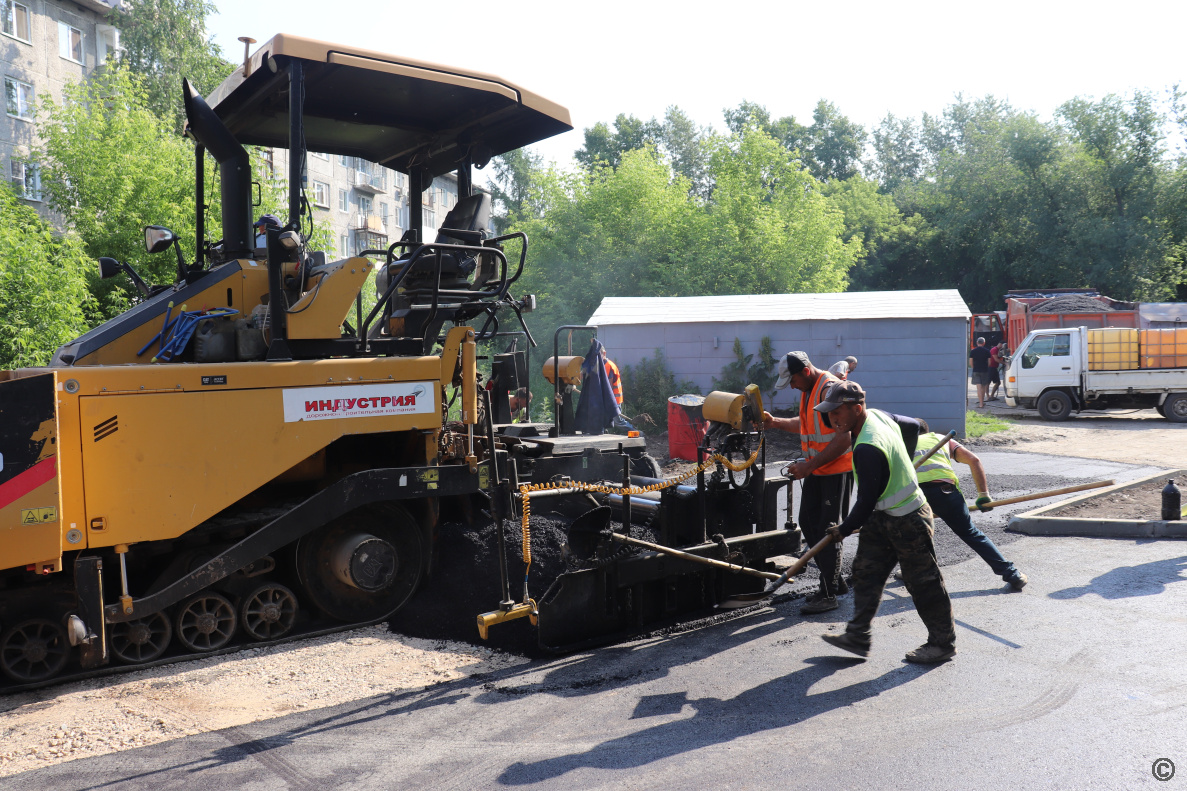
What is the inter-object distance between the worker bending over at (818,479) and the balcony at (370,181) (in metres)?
44.4

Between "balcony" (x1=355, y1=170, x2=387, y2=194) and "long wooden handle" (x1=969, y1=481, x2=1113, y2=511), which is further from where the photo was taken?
"balcony" (x1=355, y1=170, x2=387, y2=194)

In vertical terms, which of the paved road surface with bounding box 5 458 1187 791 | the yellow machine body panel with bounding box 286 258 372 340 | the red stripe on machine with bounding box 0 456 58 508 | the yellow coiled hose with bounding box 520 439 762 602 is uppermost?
the yellow machine body panel with bounding box 286 258 372 340

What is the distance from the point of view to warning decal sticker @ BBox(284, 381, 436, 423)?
182 inches

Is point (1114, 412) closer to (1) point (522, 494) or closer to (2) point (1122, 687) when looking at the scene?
(2) point (1122, 687)

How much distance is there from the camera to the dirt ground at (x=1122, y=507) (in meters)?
7.99

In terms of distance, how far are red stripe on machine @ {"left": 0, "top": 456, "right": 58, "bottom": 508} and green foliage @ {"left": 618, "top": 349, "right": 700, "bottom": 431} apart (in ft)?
41.7

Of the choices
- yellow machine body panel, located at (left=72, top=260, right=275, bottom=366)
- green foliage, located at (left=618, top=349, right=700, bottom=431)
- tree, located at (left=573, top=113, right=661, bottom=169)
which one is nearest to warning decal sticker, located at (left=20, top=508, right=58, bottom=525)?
yellow machine body panel, located at (left=72, top=260, right=275, bottom=366)

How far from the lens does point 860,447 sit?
455 centimetres

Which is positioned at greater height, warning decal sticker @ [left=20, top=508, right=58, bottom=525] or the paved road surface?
warning decal sticker @ [left=20, top=508, right=58, bottom=525]

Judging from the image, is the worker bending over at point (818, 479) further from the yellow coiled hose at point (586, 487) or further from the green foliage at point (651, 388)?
the green foliage at point (651, 388)

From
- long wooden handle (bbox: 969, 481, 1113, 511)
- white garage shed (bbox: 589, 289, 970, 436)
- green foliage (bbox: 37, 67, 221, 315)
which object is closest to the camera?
long wooden handle (bbox: 969, 481, 1113, 511)

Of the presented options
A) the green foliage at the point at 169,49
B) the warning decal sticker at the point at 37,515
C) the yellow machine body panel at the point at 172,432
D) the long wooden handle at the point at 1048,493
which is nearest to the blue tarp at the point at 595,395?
the long wooden handle at the point at 1048,493

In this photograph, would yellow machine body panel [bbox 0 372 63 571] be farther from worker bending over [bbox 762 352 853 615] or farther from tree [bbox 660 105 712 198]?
tree [bbox 660 105 712 198]

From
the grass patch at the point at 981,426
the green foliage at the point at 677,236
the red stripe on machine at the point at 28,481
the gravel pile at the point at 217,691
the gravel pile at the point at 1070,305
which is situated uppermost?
the green foliage at the point at 677,236
